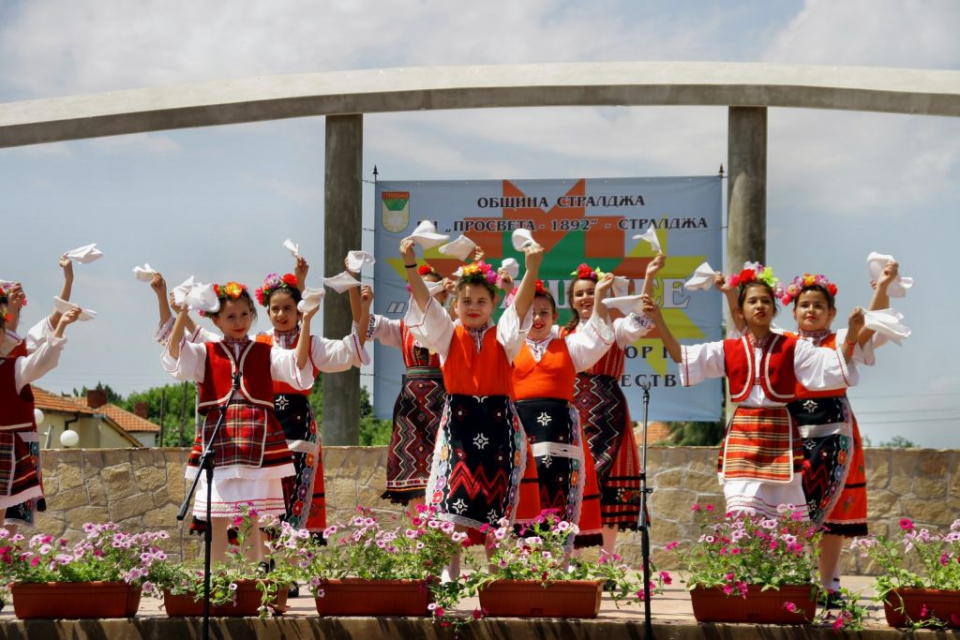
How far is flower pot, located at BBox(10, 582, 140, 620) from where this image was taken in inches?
216

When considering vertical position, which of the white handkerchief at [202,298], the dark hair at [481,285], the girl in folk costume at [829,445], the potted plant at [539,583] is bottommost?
the potted plant at [539,583]

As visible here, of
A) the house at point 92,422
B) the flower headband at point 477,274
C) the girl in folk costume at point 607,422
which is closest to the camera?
the flower headband at point 477,274

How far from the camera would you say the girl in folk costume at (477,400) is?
5.85 meters

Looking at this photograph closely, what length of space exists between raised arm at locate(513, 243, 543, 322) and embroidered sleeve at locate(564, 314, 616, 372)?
46 cm

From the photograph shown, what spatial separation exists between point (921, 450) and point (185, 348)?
15.3ft

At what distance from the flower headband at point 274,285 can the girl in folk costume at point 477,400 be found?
3.88ft

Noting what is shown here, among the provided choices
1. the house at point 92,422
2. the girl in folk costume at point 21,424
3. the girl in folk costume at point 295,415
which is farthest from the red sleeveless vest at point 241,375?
the house at point 92,422

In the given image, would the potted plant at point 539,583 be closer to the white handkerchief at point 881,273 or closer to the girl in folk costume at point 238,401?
the girl in folk costume at point 238,401

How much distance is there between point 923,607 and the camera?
5148 mm

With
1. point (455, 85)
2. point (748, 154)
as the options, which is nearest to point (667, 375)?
point (748, 154)

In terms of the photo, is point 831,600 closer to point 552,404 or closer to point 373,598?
point 552,404

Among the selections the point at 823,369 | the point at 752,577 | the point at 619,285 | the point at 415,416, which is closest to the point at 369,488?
the point at 415,416

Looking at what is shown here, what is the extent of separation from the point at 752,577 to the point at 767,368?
1194mm

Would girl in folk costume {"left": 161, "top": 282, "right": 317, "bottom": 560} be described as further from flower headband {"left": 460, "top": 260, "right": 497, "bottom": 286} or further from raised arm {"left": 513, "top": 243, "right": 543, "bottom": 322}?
raised arm {"left": 513, "top": 243, "right": 543, "bottom": 322}
